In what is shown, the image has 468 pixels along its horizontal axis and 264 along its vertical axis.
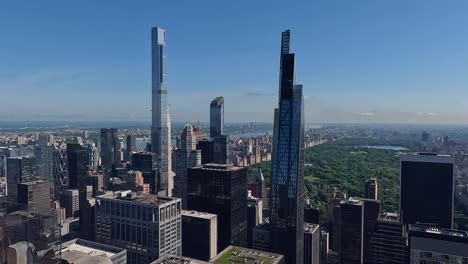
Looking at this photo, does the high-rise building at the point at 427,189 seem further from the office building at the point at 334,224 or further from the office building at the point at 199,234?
the office building at the point at 199,234

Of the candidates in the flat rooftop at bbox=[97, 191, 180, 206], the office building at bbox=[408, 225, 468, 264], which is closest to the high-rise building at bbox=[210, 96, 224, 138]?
the flat rooftop at bbox=[97, 191, 180, 206]

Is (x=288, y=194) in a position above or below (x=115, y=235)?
above

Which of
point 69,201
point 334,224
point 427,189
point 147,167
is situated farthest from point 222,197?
point 147,167

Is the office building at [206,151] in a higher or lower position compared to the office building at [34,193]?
higher

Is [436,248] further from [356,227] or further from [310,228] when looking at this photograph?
[356,227]

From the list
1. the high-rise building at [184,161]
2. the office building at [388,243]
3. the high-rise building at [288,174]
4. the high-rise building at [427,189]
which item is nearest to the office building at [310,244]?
the high-rise building at [288,174]

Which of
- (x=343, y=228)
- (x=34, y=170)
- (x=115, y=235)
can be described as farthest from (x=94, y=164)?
(x=343, y=228)

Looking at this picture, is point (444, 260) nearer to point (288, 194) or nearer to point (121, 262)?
point (288, 194)
